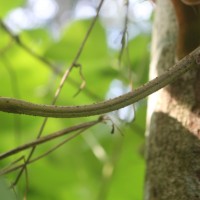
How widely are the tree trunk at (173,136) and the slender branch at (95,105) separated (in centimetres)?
13

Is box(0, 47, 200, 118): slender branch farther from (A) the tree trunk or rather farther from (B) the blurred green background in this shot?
(B) the blurred green background

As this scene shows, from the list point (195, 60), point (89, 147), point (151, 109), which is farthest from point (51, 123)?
point (195, 60)

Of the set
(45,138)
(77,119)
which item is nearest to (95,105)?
(45,138)

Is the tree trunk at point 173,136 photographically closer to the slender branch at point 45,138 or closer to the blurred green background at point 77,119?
the slender branch at point 45,138

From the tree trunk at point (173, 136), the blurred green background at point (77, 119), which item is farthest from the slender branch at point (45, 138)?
the blurred green background at point (77, 119)

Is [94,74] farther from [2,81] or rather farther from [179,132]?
[179,132]

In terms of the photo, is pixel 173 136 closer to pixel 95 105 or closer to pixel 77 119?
pixel 95 105

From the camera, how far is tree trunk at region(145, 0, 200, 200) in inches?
18.1

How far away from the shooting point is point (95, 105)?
0.32m

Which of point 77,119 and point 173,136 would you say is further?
point 77,119

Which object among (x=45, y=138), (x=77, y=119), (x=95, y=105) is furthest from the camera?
(x=77, y=119)

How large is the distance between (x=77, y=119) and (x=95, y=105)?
77 centimetres

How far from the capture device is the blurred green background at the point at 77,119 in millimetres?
1000

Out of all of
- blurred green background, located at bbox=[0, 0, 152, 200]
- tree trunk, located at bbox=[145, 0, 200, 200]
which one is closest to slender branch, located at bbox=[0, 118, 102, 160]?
tree trunk, located at bbox=[145, 0, 200, 200]
